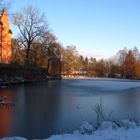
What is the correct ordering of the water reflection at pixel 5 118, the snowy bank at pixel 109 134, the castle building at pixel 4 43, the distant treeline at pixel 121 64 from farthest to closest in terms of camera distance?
the distant treeline at pixel 121 64
the castle building at pixel 4 43
the water reflection at pixel 5 118
the snowy bank at pixel 109 134

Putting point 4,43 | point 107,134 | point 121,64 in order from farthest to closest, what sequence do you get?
point 121,64
point 4,43
point 107,134

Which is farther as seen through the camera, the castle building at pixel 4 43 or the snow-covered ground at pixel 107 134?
the castle building at pixel 4 43

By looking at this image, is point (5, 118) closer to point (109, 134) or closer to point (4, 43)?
point (109, 134)

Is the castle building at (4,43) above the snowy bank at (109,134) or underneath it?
above

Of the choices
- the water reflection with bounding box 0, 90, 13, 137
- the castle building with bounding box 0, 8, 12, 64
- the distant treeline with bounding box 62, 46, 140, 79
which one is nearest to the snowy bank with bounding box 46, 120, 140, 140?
the water reflection with bounding box 0, 90, 13, 137

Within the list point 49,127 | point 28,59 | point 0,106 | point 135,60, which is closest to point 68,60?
point 135,60

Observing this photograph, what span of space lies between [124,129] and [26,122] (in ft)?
21.2

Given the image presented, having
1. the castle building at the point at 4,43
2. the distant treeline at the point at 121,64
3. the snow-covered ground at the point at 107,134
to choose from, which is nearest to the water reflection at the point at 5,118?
the snow-covered ground at the point at 107,134

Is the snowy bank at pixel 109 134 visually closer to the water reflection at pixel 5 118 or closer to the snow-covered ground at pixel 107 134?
the snow-covered ground at pixel 107 134

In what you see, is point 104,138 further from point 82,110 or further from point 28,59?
point 28,59

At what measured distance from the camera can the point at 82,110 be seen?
19.2 m

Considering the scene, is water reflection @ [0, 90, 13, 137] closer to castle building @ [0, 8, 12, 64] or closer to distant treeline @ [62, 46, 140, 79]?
castle building @ [0, 8, 12, 64]

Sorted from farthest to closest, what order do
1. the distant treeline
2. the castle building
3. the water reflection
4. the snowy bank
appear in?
the distant treeline → the castle building → the water reflection → the snowy bank

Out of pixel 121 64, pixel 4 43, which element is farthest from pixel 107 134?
pixel 121 64
